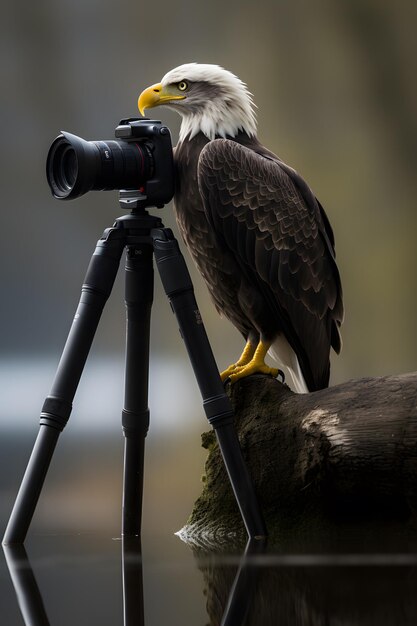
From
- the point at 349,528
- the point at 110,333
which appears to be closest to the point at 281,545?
the point at 349,528

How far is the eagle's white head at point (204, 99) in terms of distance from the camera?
2.43m

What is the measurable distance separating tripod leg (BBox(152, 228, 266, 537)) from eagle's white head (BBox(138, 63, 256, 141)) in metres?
0.37

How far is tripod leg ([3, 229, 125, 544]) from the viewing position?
82.7 inches

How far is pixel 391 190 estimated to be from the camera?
4574 mm

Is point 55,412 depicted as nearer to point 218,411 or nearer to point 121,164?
point 218,411

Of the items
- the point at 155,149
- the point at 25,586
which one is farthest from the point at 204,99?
the point at 25,586

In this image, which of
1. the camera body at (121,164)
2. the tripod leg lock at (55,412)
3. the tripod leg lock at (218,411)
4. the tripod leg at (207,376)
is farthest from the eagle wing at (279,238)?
the tripod leg lock at (55,412)

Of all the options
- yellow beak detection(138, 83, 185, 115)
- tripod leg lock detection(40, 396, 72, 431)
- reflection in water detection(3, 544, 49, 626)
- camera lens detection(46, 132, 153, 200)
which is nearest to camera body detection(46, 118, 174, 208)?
camera lens detection(46, 132, 153, 200)

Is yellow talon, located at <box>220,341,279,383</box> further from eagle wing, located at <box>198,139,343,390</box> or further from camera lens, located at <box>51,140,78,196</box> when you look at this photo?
camera lens, located at <box>51,140,78,196</box>

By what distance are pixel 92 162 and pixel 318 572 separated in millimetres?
833

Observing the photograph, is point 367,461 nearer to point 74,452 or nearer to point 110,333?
point 74,452

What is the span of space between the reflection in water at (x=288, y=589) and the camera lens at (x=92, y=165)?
675 millimetres

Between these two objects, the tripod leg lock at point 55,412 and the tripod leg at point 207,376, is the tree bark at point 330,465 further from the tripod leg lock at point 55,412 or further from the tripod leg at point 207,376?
the tripod leg lock at point 55,412

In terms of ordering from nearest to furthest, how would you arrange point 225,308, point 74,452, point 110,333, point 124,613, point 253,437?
1. point 124,613
2. point 253,437
3. point 225,308
4. point 74,452
5. point 110,333
